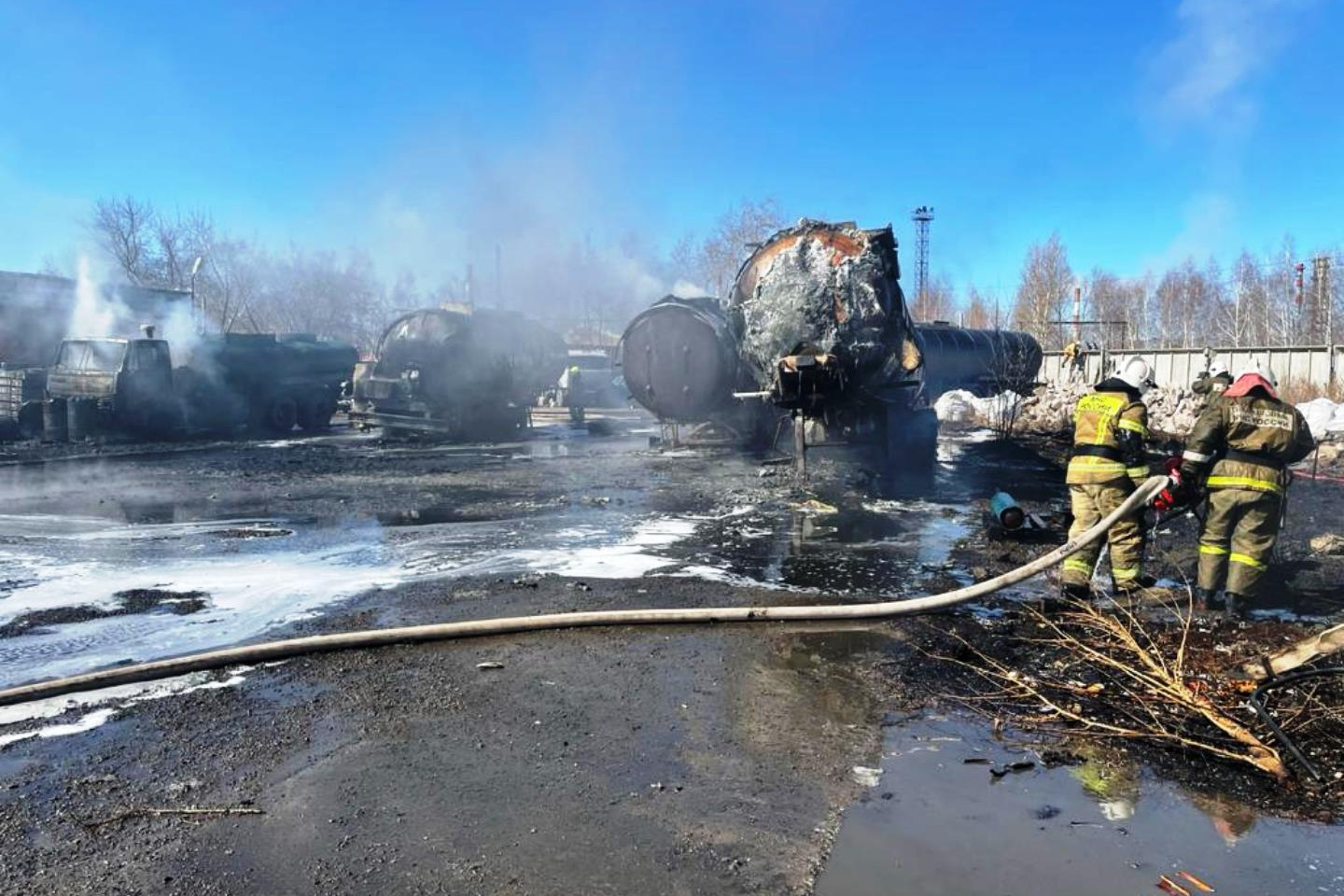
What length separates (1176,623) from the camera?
5.14 m

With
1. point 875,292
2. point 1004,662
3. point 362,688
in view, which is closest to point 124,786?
point 362,688

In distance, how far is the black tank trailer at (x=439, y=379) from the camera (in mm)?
15836

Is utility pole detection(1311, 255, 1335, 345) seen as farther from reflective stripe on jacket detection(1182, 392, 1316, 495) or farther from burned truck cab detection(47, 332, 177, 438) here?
burned truck cab detection(47, 332, 177, 438)

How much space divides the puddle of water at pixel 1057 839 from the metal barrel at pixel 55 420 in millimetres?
17134

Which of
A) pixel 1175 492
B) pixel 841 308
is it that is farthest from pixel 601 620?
pixel 841 308

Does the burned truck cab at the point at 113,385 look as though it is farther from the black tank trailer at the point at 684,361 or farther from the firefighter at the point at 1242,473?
the firefighter at the point at 1242,473

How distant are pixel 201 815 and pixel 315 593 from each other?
2.91m

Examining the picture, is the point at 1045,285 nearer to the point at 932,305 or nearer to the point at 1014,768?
the point at 932,305

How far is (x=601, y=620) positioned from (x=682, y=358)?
7.95 meters

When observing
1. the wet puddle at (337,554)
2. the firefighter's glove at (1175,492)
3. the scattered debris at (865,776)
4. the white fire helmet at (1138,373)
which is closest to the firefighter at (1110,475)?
the firefighter's glove at (1175,492)

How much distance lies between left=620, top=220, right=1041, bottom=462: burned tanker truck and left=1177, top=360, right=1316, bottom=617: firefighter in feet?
16.1

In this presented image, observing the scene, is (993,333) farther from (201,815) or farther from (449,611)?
(201,815)

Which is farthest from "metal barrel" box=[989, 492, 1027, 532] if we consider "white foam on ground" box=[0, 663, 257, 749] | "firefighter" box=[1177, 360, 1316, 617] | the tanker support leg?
"white foam on ground" box=[0, 663, 257, 749]

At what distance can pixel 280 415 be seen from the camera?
18.4 meters
